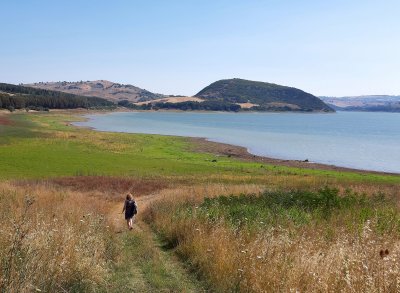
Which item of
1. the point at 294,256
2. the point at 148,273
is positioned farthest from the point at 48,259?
the point at 294,256

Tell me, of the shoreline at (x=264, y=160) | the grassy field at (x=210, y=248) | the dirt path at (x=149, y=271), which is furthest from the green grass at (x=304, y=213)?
the shoreline at (x=264, y=160)

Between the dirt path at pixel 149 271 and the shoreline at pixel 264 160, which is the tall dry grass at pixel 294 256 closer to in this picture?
the dirt path at pixel 149 271

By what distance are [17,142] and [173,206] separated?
53.0m

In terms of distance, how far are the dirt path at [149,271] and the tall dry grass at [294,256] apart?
0.41 metres

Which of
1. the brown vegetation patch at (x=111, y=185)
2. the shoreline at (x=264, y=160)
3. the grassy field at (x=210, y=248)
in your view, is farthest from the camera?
the shoreline at (x=264, y=160)

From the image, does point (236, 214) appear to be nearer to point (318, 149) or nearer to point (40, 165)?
point (40, 165)

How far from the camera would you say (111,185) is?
104 ft

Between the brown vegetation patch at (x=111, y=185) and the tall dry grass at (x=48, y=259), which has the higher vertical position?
the tall dry grass at (x=48, y=259)

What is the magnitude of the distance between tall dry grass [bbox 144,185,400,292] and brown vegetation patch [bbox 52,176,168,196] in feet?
58.2

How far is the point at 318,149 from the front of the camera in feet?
285

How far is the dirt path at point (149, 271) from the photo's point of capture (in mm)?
8633

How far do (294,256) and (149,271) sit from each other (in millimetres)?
3699

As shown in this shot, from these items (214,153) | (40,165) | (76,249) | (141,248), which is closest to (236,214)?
(141,248)

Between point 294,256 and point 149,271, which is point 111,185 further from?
point 294,256
